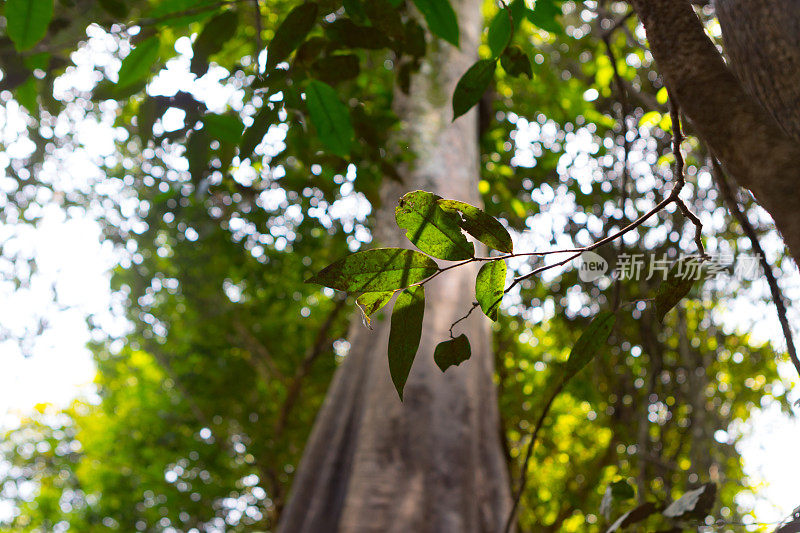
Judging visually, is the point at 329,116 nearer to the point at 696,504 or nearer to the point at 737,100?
the point at 737,100

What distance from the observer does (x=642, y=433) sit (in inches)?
101

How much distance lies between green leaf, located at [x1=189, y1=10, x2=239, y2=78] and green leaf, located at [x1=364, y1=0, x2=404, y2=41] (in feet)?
0.59

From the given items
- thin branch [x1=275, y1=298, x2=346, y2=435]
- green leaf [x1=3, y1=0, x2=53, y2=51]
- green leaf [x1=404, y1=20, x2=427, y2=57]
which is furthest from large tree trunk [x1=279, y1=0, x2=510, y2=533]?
thin branch [x1=275, y1=298, x2=346, y2=435]

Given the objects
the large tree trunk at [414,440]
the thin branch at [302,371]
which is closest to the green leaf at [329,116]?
the large tree trunk at [414,440]

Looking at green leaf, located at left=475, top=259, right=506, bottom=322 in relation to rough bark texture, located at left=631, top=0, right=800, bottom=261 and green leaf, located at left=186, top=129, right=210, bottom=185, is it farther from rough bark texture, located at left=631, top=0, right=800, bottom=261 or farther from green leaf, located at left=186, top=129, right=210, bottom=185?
green leaf, located at left=186, top=129, right=210, bottom=185

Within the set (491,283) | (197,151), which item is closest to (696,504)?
(491,283)

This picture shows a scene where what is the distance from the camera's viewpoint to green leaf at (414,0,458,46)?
27.8 inches

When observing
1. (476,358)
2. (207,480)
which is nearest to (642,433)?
(476,358)

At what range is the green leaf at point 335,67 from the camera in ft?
2.73

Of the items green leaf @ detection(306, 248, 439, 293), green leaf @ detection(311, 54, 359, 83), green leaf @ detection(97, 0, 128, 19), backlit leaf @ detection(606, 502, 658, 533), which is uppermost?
green leaf @ detection(97, 0, 128, 19)

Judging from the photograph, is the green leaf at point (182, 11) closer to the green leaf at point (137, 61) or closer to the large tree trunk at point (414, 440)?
the green leaf at point (137, 61)

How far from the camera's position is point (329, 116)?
775 mm

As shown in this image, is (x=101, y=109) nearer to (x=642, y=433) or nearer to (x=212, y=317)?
(x=212, y=317)

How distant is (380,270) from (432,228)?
0.05 meters
